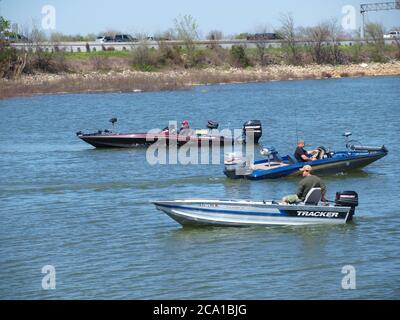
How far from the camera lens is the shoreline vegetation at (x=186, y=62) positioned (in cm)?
8694

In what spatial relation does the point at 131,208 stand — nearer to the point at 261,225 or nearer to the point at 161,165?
the point at 261,225

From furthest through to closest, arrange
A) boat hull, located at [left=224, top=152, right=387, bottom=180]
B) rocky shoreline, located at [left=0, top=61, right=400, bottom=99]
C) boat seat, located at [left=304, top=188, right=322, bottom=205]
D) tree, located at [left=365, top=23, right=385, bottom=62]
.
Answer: tree, located at [left=365, top=23, right=385, bottom=62], rocky shoreline, located at [left=0, top=61, right=400, bottom=99], boat hull, located at [left=224, top=152, right=387, bottom=180], boat seat, located at [left=304, top=188, right=322, bottom=205]

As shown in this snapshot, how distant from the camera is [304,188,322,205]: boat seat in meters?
23.9

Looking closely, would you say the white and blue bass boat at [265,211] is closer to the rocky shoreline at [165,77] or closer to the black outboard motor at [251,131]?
the black outboard motor at [251,131]

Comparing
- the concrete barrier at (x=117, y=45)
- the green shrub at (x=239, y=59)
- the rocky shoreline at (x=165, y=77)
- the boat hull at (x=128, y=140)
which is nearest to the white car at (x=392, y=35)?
the concrete barrier at (x=117, y=45)

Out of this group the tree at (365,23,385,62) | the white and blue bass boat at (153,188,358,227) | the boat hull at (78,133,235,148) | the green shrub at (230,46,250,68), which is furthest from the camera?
the tree at (365,23,385,62)

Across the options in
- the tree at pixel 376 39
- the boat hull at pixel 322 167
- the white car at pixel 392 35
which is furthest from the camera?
the white car at pixel 392 35

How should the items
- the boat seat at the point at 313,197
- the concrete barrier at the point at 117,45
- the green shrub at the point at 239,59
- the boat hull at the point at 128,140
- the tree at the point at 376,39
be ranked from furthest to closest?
the tree at the point at 376,39, the green shrub at the point at 239,59, the concrete barrier at the point at 117,45, the boat hull at the point at 128,140, the boat seat at the point at 313,197

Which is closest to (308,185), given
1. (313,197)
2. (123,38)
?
(313,197)

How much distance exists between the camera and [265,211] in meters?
24.1

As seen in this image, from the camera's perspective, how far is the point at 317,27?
123375 millimetres

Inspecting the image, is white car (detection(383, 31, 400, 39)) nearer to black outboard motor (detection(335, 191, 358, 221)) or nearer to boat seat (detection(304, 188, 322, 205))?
black outboard motor (detection(335, 191, 358, 221))

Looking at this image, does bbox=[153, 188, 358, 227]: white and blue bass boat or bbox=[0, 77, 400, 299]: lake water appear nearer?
bbox=[0, 77, 400, 299]: lake water

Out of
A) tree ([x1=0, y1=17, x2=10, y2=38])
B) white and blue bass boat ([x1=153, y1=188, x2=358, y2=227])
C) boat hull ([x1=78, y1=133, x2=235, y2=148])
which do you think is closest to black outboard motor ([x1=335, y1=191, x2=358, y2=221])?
white and blue bass boat ([x1=153, y1=188, x2=358, y2=227])
